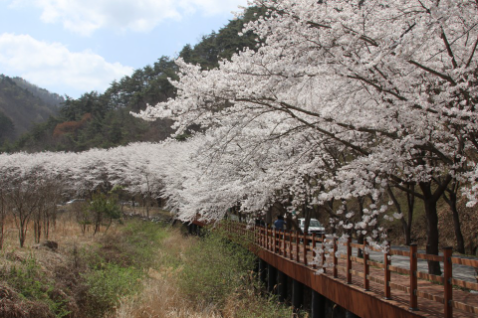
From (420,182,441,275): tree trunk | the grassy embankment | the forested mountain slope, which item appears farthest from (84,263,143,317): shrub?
the forested mountain slope

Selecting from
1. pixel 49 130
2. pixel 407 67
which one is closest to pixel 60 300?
pixel 407 67

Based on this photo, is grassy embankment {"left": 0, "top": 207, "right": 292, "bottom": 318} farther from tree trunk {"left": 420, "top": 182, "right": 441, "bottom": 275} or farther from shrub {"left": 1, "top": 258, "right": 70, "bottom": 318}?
tree trunk {"left": 420, "top": 182, "right": 441, "bottom": 275}

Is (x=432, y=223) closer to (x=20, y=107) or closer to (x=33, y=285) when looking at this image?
(x=33, y=285)

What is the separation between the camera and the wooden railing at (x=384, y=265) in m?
4.75

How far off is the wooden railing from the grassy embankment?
1201mm

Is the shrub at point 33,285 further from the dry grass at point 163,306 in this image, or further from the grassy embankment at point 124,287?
the dry grass at point 163,306

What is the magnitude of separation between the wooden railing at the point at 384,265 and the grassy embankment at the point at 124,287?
3.94 ft

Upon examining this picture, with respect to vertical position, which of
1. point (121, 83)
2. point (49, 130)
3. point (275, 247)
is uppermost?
point (121, 83)

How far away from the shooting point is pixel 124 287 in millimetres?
14094

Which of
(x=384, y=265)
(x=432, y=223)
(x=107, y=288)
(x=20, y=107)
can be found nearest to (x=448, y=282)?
(x=384, y=265)

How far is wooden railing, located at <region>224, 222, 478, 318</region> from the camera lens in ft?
15.6

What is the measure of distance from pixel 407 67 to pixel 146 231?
2685 centimetres

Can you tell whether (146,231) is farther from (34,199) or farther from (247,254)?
(247,254)

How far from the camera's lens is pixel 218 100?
7.28m
